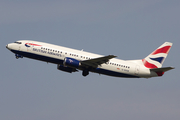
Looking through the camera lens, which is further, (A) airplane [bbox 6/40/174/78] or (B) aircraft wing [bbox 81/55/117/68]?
(A) airplane [bbox 6/40/174/78]

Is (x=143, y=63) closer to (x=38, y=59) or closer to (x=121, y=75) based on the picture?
(x=121, y=75)

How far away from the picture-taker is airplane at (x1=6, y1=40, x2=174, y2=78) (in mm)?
52406

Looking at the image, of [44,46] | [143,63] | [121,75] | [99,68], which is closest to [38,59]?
[44,46]

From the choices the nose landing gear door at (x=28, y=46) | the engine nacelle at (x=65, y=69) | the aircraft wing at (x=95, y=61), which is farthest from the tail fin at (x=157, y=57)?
the nose landing gear door at (x=28, y=46)

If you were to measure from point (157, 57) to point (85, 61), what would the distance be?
15285 millimetres

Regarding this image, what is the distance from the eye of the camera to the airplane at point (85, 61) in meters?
52.4

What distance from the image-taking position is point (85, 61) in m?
52.9

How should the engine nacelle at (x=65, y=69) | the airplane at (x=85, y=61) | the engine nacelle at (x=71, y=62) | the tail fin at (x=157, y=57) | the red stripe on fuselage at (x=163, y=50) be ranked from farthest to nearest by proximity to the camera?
1. the red stripe on fuselage at (x=163, y=50)
2. the tail fin at (x=157, y=57)
3. the engine nacelle at (x=65, y=69)
4. the airplane at (x=85, y=61)
5. the engine nacelle at (x=71, y=62)

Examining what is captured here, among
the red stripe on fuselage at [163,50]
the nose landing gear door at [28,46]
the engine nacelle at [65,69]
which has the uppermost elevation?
the red stripe on fuselage at [163,50]

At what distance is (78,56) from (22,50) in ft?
32.2

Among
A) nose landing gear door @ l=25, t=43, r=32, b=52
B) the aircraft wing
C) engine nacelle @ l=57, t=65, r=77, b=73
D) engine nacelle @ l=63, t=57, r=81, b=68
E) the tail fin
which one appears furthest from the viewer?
the tail fin

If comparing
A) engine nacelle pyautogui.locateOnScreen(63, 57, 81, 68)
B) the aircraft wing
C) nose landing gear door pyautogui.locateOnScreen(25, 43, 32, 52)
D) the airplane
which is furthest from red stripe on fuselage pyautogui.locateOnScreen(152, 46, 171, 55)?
nose landing gear door pyautogui.locateOnScreen(25, 43, 32, 52)

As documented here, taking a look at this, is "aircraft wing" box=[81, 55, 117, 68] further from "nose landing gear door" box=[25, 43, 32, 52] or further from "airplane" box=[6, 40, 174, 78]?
"nose landing gear door" box=[25, 43, 32, 52]

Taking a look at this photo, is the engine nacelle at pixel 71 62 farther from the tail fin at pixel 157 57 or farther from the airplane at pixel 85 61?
the tail fin at pixel 157 57
